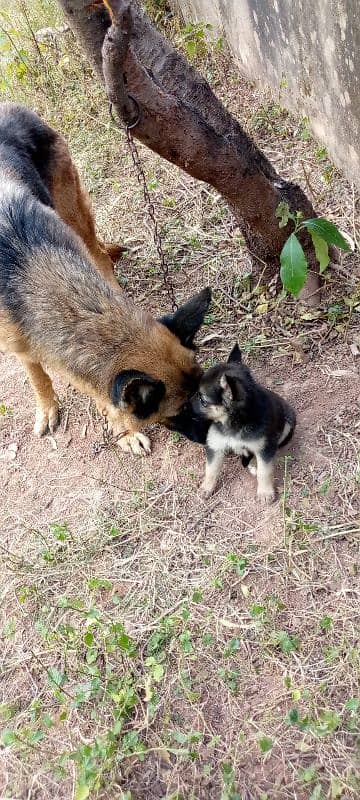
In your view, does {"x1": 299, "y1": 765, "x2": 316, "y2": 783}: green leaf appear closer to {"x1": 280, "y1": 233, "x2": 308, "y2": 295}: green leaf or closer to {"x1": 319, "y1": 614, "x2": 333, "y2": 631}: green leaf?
{"x1": 319, "y1": 614, "x2": 333, "y2": 631}: green leaf

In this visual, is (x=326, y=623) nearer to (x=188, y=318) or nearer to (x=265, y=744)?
(x=265, y=744)

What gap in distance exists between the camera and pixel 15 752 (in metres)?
3.10

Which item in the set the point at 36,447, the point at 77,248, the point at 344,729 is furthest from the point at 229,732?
the point at 77,248

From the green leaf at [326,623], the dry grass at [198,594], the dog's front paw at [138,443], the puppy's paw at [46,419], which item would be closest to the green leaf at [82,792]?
the dry grass at [198,594]

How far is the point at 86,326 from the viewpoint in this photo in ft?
12.3

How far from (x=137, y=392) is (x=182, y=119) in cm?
183

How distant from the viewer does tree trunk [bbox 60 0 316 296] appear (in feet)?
11.8

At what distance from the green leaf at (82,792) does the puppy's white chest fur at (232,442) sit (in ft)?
6.12

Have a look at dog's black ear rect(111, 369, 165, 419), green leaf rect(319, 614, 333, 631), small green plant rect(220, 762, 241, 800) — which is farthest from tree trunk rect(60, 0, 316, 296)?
small green plant rect(220, 762, 241, 800)

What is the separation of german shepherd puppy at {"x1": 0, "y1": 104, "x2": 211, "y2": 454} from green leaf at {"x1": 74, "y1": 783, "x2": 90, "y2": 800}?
189cm

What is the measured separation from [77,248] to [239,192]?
122cm

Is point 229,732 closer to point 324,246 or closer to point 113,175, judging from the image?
point 324,246

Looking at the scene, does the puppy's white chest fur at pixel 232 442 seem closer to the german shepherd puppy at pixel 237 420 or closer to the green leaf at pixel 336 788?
the german shepherd puppy at pixel 237 420

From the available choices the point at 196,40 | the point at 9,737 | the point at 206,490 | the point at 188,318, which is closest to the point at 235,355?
the point at 188,318
